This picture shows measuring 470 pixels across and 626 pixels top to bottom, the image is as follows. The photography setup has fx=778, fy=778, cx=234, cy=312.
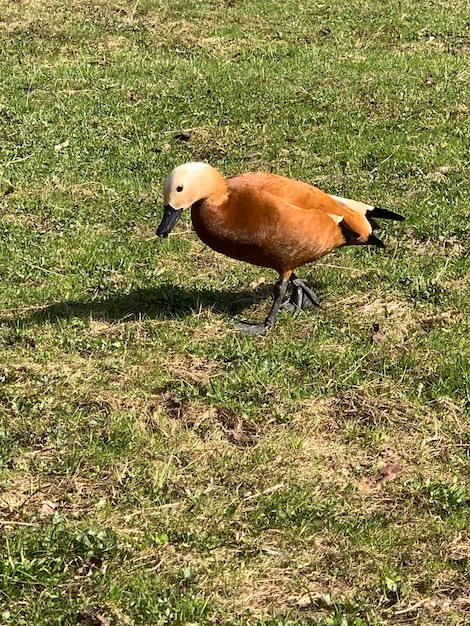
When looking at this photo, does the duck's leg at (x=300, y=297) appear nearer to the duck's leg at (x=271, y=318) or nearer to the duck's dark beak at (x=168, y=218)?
the duck's leg at (x=271, y=318)

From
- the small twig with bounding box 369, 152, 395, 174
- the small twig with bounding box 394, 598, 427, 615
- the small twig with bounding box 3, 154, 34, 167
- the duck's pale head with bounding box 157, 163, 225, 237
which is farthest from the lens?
the small twig with bounding box 3, 154, 34, 167

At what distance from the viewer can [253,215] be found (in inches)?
184

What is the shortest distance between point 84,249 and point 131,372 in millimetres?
1871

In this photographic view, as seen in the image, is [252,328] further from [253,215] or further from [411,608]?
[411,608]

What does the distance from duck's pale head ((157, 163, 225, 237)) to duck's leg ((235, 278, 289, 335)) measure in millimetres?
862

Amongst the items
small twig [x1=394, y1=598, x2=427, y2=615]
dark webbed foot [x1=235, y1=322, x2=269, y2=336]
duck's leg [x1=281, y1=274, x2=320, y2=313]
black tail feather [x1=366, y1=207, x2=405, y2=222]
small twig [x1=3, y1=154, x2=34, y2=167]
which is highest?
black tail feather [x1=366, y1=207, x2=405, y2=222]

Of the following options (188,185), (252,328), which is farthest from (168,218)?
(252,328)

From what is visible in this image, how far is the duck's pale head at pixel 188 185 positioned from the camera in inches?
180

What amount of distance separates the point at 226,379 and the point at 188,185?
3.87ft

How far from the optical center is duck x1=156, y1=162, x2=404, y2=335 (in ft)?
15.2

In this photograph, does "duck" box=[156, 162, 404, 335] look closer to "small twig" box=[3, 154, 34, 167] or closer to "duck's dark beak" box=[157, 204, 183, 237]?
"duck's dark beak" box=[157, 204, 183, 237]

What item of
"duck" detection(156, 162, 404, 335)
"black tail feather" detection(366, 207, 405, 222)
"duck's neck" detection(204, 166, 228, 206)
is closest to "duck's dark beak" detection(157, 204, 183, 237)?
"duck" detection(156, 162, 404, 335)

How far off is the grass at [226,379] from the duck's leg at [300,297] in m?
0.11

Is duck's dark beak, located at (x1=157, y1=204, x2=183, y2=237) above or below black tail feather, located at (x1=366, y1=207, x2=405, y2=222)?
below
